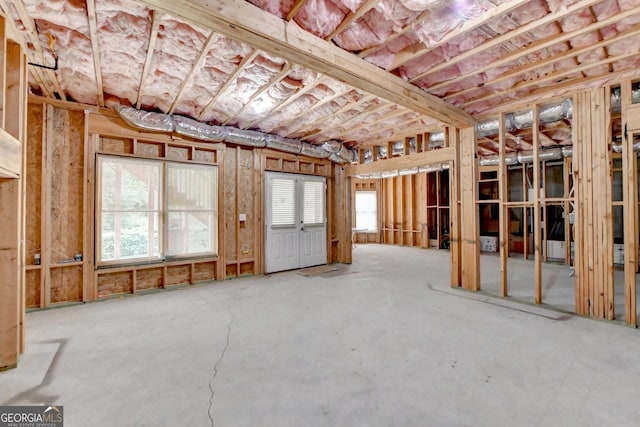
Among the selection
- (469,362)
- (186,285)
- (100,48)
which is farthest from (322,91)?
(186,285)

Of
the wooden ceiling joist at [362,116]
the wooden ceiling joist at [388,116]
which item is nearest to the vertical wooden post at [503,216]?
the wooden ceiling joist at [388,116]

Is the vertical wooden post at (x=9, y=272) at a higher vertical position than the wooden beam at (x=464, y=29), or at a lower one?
lower

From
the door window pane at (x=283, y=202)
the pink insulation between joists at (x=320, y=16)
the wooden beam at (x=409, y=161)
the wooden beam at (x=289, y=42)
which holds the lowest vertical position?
the door window pane at (x=283, y=202)

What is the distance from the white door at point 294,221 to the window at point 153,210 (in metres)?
1.11

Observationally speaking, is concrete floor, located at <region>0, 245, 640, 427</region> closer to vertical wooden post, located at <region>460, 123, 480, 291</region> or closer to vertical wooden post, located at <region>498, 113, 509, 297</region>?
vertical wooden post, located at <region>498, 113, 509, 297</region>

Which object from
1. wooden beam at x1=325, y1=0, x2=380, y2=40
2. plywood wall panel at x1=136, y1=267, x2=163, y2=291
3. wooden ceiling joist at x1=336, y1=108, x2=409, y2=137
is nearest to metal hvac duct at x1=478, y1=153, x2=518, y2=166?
wooden ceiling joist at x1=336, y1=108, x2=409, y2=137

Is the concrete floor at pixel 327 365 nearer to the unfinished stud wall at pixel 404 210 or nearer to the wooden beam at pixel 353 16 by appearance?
the wooden beam at pixel 353 16

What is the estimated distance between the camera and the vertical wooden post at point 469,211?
4.30 m

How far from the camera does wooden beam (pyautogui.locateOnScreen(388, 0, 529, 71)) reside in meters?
2.15

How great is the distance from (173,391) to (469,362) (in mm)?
2207

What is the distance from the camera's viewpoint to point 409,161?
5156mm

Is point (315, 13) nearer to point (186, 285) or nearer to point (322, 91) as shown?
point (322, 91)

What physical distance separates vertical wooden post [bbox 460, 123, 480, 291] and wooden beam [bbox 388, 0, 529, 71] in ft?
6.64

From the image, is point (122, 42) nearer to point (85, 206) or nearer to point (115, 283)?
point (85, 206)
